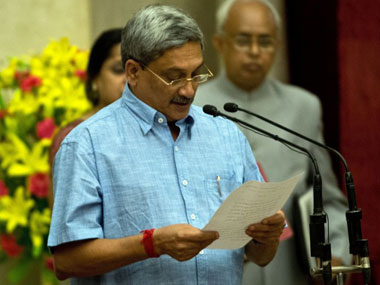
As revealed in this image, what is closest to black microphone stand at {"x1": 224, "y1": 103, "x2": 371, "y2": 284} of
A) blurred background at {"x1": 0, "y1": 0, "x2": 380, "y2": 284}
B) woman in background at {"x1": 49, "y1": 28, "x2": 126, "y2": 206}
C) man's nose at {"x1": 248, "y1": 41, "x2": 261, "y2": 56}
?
woman in background at {"x1": 49, "y1": 28, "x2": 126, "y2": 206}

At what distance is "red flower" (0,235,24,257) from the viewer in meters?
3.79

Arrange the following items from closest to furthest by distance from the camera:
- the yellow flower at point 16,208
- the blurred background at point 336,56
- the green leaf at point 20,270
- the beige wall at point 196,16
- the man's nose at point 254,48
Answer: the man's nose at point 254,48, the yellow flower at point 16,208, the green leaf at point 20,270, the beige wall at point 196,16, the blurred background at point 336,56

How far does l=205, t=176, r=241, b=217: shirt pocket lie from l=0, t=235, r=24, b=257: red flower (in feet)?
5.60

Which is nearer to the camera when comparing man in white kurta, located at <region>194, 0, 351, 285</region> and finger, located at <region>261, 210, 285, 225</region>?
finger, located at <region>261, 210, 285, 225</region>

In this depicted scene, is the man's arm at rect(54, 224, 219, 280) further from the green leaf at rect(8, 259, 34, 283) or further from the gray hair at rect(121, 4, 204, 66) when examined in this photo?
the green leaf at rect(8, 259, 34, 283)

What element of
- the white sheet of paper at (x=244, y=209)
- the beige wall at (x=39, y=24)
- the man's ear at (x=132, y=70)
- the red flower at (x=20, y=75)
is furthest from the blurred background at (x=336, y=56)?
the white sheet of paper at (x=244, y=209)

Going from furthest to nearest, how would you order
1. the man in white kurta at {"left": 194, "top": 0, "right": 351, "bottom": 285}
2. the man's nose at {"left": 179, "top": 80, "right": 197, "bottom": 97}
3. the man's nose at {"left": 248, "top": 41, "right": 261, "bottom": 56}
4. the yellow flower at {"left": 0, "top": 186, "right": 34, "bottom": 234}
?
the yellow flower at {"left": 0, "top": 186, "right": 34, "bottom": 234}, the man's nose at {"left": 248, "top": 41, "right": 261, "bottom": 56}, the man in white kurta at {"left": 194, "top": 0, "right": 351, "bottom": 285}, the man's nose at {"left": 179, "top": 80, "right": 197, "bottom": 97}

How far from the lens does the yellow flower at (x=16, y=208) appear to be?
368 cm

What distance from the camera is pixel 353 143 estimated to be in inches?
175

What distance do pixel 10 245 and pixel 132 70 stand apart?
1707 millimetres

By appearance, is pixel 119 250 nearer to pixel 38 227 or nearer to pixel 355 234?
pixel 355 234

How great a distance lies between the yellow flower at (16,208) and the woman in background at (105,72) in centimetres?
60

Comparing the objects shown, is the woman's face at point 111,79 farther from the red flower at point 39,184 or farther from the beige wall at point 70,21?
the beige wall at point 70,21

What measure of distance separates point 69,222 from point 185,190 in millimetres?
342
